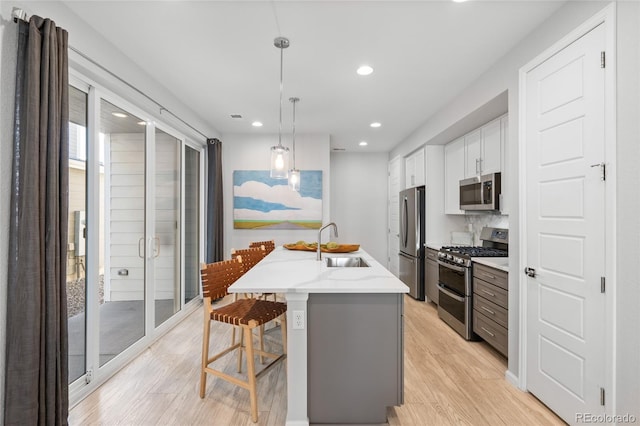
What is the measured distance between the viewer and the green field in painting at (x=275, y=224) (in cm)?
514

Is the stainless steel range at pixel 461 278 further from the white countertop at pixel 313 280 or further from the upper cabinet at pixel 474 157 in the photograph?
the white countertop at pixel 313 280

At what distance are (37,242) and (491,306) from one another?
3369 millimetres

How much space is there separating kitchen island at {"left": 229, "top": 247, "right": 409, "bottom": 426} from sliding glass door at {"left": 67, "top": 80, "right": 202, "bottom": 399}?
1.38 meters

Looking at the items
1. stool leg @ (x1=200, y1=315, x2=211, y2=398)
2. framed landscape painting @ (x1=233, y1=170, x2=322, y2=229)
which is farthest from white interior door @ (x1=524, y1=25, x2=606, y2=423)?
framed landscape painting @ (x1=233, y1=170, x2=322, y2=229)

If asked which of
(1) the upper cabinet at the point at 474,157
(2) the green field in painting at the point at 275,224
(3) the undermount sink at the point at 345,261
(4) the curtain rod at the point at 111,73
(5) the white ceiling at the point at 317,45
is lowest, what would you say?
(3) the undermount sink at the point at 345,261

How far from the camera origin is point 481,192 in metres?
3.53

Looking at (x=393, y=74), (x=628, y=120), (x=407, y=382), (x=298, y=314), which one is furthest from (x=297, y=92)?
(x=407, y=382)

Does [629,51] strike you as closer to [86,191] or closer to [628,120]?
[628,120]

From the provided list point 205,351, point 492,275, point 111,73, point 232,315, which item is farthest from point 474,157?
point 111,73

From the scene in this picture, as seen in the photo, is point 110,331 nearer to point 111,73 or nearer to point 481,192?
point 111,73

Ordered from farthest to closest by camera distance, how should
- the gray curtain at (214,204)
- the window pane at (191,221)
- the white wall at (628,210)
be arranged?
the gray curtain at (214,204)
the window pane at (191,221)
the white wall at (628,210)

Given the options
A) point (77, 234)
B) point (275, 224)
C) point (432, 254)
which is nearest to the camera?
point (77, 234)

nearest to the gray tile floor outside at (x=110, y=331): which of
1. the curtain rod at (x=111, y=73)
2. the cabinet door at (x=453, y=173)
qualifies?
the curtain rod at (x=111, y=73)

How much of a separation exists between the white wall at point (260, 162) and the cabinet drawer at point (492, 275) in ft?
8.65
